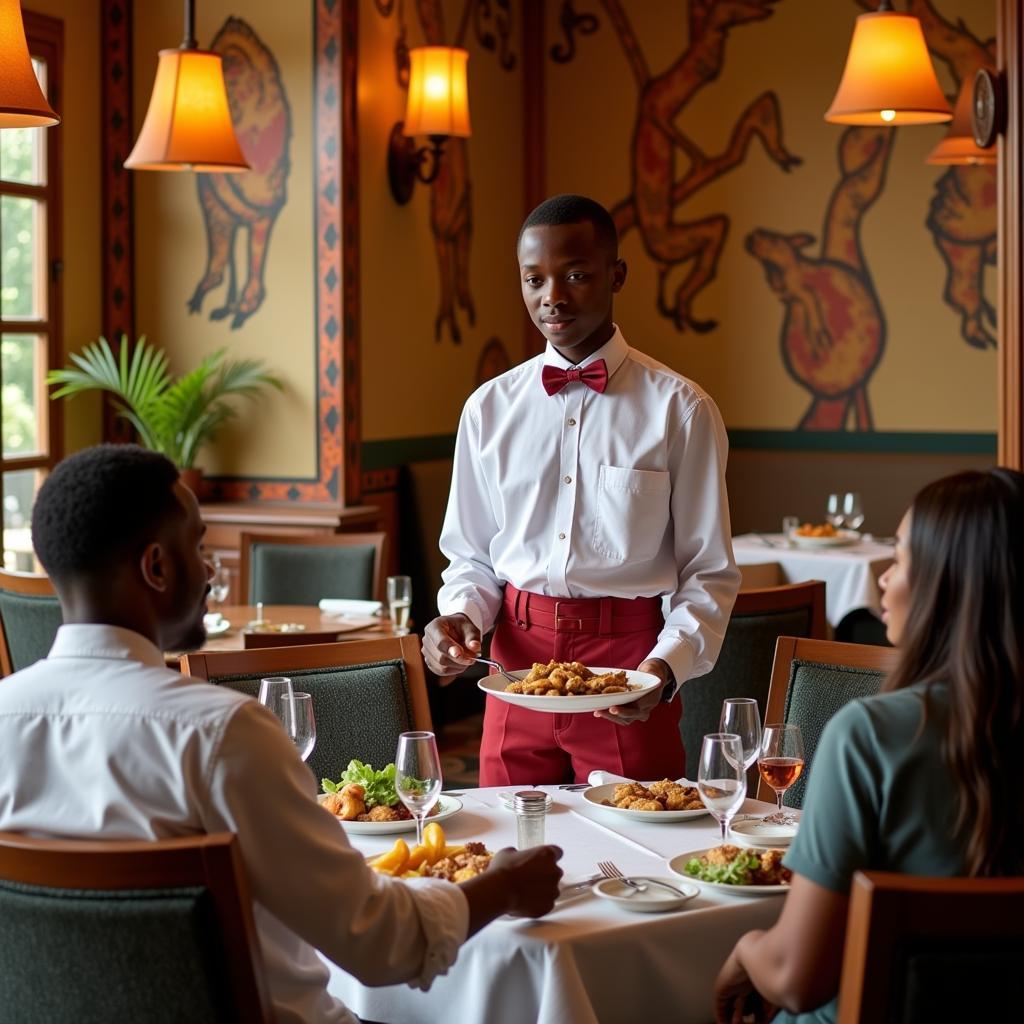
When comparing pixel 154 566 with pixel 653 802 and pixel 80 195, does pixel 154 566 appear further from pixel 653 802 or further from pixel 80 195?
pixel 80 195

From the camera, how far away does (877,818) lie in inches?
61.5

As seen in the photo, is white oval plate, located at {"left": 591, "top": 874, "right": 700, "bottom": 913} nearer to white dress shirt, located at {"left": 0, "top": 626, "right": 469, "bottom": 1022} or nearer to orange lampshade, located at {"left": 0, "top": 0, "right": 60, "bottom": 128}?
white dress shirt, located at {"left": 0, "top": 626, "right": 469, "bottom": 1022}

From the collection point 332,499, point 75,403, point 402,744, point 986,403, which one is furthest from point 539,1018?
point 986,403

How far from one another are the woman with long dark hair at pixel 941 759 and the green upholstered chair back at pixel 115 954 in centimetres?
62

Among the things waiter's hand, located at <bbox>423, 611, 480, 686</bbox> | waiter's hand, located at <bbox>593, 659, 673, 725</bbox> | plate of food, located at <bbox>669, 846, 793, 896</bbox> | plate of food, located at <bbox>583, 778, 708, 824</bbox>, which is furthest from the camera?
waiter's hand, located at <bbox>423, 611, 480, 686</bbox>

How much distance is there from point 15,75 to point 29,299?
319 centimetres

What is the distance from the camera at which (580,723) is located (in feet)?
8.94

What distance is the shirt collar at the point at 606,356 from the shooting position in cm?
285

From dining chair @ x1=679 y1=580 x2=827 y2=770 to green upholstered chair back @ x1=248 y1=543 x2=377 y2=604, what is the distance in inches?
61.2

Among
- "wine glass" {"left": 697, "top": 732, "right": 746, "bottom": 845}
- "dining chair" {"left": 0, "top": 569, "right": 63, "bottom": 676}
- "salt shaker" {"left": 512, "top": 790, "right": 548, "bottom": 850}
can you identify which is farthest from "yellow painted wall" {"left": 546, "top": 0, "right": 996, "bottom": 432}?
"salt shaker" {"left": 512, "top": 790, "right": 548, "bottom": 850}

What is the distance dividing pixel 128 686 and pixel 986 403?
6143mm

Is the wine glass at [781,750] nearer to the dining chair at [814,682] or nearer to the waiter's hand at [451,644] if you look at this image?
the dining chair at [814,682]

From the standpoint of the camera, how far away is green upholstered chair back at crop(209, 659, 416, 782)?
109 inches

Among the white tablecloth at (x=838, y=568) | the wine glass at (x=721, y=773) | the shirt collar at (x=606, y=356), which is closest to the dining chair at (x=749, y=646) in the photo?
the shirt collar at (x=606, y=356)
